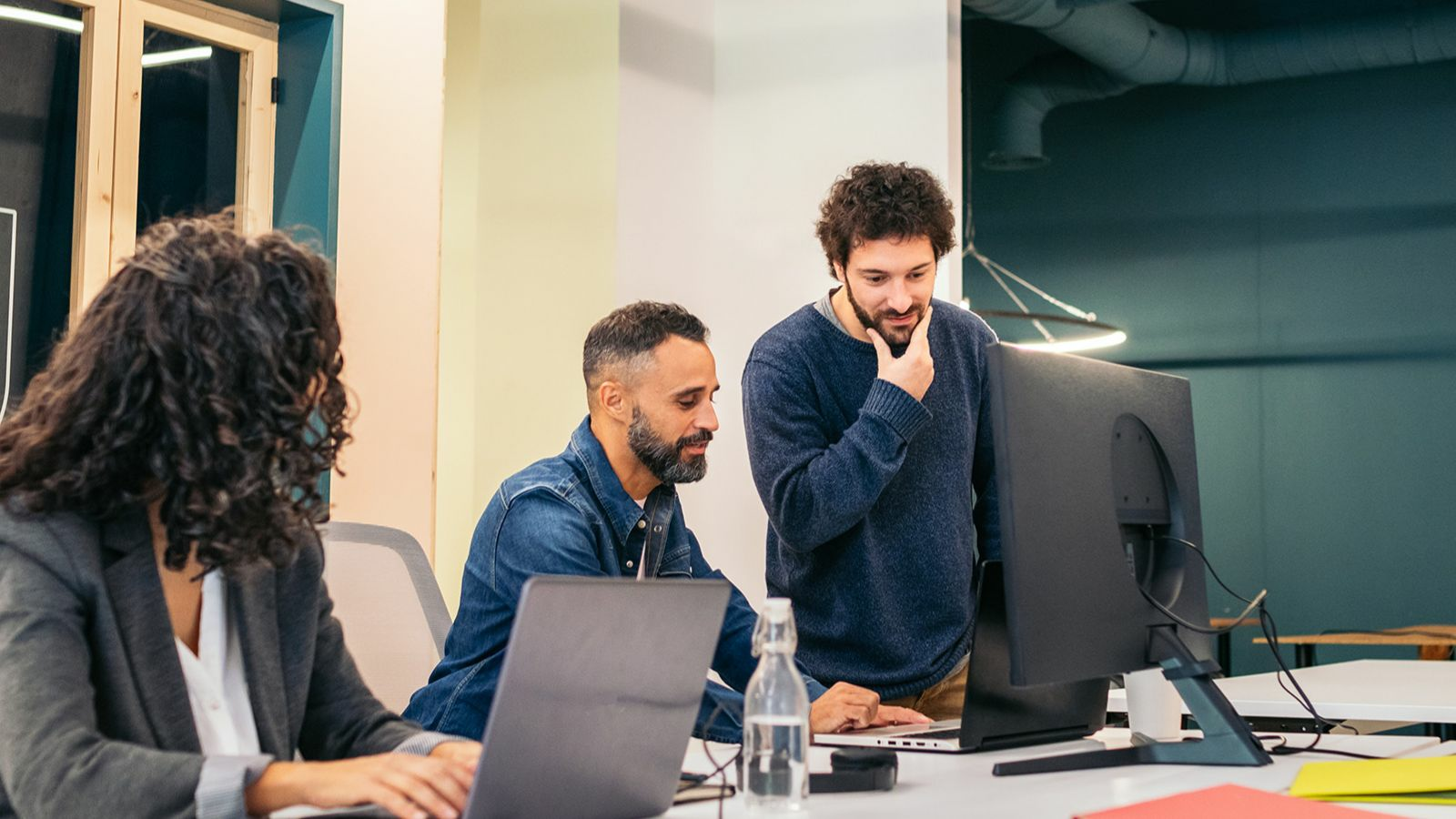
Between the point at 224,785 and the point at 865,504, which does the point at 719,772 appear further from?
the point at 865,504

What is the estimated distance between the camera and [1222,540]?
6.82m

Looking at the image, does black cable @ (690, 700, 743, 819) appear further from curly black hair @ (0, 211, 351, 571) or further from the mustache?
the mustache

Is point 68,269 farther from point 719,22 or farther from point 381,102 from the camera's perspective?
point 719,22

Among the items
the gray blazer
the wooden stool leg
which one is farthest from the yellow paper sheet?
the wooden stool leg

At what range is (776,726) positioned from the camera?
1344mm

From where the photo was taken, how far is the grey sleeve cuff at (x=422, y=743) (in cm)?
147

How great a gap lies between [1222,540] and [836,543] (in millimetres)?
5061

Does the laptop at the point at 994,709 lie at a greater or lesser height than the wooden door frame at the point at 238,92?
lesser

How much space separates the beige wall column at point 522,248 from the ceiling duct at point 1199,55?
87.9 inches

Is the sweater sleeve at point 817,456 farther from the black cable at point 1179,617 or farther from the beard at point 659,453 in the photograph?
the black cable at point 1179,617

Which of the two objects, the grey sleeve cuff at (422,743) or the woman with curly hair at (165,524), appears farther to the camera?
the grey sleeve cuff at (422,743)

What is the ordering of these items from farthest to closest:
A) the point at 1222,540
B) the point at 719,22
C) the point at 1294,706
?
the point at 1222,540, the point at 719,22, the point at 1294,706

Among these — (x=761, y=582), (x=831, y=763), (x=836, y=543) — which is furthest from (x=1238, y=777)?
(x=761, y=582)

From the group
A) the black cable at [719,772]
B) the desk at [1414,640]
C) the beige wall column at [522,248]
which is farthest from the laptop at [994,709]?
the desk at [1414,640]
